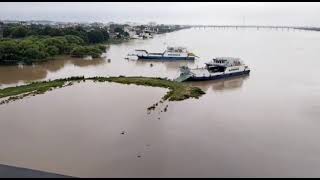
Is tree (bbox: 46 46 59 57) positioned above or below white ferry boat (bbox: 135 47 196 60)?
above

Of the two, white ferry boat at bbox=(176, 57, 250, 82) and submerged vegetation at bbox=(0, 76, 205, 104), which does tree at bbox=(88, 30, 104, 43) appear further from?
submerged vegetation at bbox=(0, 76, 205, 104)

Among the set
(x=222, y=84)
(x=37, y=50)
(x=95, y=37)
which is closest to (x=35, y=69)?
(x=37, y=50)

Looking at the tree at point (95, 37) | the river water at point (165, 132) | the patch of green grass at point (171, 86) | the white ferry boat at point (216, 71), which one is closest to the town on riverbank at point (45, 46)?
the tree at point (95, 37)

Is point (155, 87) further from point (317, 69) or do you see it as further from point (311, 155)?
point (317, 69)

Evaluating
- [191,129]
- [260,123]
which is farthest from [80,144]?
[260,123]

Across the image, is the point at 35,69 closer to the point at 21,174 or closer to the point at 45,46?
the point at 45,46

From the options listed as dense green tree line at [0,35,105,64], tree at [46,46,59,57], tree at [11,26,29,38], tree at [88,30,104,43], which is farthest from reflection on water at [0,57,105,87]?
tree at [11,26,29,38]
